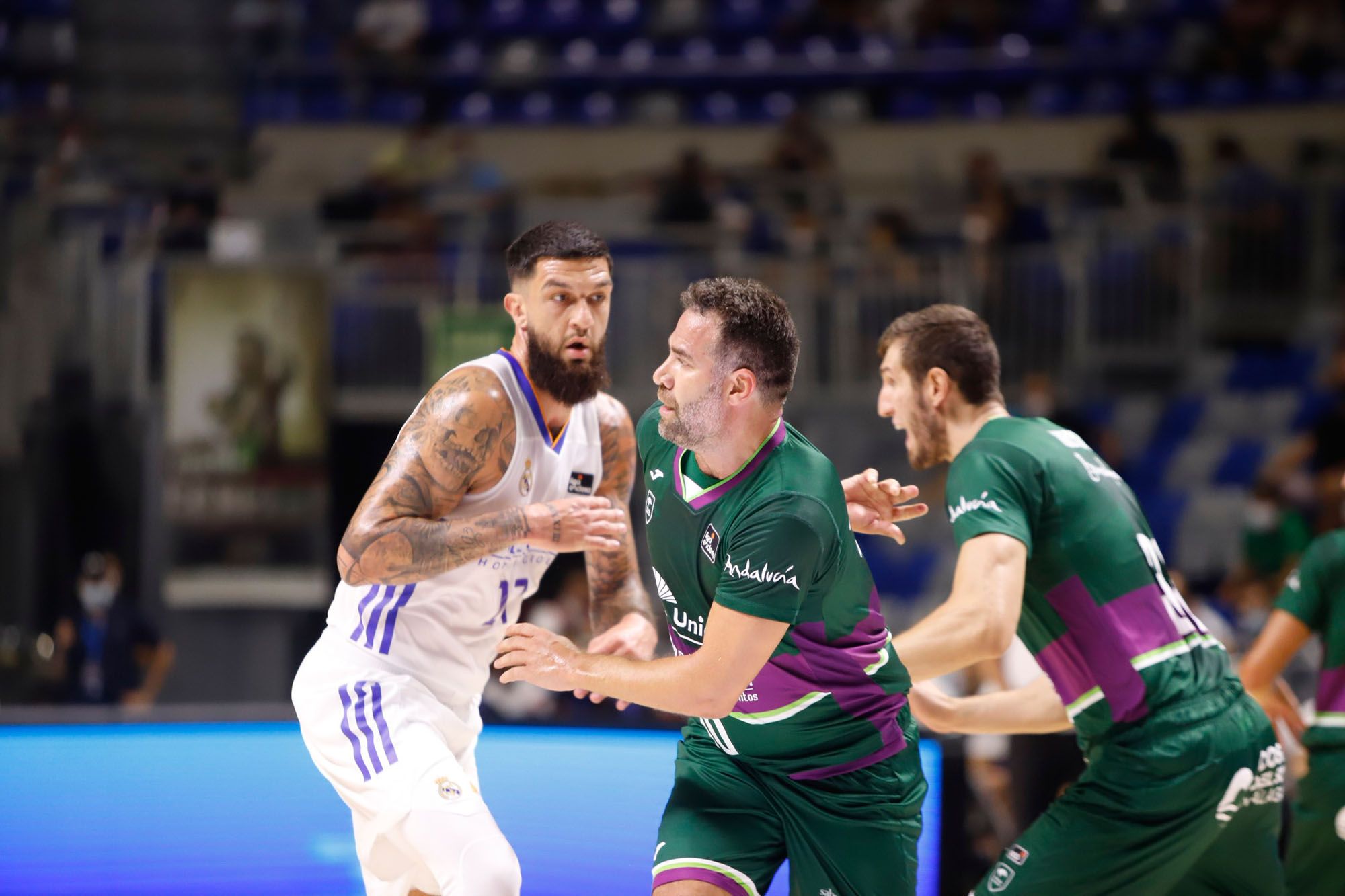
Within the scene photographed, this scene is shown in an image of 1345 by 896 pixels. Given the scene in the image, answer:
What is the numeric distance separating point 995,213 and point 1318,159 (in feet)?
10.6

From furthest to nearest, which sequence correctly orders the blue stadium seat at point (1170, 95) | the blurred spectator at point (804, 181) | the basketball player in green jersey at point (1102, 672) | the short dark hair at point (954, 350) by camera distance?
the blue stadium seat at point (1170, 95) → the blurred spectator at point (804, 181) → the short dark hair at point (954, 350) → the basketball player in green jersey at point (1102, 672)

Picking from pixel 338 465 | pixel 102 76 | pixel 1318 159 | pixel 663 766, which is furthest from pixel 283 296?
pixel 1318 159

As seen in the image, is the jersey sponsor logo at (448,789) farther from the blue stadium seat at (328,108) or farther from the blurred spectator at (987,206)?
the blue stadium seat at (328,108)

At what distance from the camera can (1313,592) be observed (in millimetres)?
4906

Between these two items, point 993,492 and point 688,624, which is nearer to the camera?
point 688,624

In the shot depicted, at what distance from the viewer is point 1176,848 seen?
3.65 meters

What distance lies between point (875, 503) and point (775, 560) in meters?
0.80

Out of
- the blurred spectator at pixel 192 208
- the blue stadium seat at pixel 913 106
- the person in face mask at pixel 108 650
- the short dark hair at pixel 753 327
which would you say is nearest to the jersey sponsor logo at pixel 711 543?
the short dark hair at pixel 753 327

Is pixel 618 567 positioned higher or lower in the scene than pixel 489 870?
higher

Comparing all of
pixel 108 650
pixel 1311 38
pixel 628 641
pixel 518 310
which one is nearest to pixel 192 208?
pixel 108 650

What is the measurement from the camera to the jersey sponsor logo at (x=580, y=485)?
4164mm

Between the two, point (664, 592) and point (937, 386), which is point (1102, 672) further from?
point (664, 592)

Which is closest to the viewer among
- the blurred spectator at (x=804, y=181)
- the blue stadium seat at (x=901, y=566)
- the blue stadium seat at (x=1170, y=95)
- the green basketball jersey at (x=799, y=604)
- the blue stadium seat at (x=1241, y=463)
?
the green basketball jersey at (x=799, y=604)

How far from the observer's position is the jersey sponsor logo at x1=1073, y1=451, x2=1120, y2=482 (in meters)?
3.88
